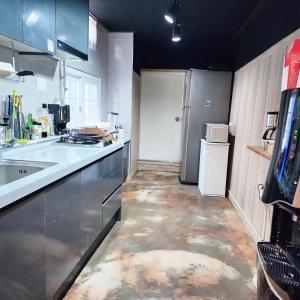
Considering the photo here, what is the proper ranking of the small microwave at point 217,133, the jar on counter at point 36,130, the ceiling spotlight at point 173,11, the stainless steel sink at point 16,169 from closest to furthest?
the stainless steel sink at point 16,169 < the jar on counter at point 36,130 < the ceiling spotlight at point 173,11 < the small microwave at point 217,133

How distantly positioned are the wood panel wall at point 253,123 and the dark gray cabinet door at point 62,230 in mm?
1309

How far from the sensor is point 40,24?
1772 mm

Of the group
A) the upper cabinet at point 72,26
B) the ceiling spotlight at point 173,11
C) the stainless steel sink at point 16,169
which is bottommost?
the stainless steel sink at point 16,169

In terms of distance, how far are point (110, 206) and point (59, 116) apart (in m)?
1.00

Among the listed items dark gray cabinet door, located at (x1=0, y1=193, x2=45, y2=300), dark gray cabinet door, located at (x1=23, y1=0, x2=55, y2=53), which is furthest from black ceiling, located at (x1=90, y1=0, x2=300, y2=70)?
dark gray cabinet door, located at (x1=0, y1=193, x2=45, y2=300)

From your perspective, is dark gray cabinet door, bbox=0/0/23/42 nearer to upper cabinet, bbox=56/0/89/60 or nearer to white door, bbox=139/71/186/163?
upper cabinet, bbox=56/0/89/60

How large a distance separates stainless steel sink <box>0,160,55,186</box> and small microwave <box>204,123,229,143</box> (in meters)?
2.77

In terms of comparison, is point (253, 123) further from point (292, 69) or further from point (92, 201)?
point (92, 201)

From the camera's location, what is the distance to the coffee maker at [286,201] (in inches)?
43.5

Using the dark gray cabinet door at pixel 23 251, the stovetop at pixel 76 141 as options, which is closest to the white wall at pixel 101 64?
the stovetop at pixel 76 141

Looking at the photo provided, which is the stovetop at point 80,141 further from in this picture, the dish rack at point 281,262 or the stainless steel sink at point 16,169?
the dish rack at point 281,262

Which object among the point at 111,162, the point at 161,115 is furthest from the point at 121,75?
the point at 111,162

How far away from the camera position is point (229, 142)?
4.08 metres

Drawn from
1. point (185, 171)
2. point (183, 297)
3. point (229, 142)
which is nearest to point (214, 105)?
point (229, 142)
